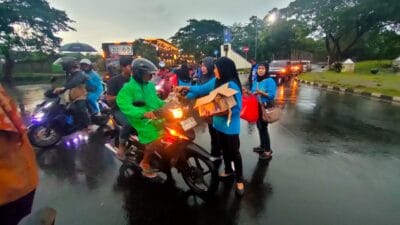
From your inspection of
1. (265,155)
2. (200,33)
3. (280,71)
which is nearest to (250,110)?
(265,155)

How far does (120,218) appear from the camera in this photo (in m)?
3.30

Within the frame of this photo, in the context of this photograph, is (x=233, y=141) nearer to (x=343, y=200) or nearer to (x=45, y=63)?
(x=343, y=200)

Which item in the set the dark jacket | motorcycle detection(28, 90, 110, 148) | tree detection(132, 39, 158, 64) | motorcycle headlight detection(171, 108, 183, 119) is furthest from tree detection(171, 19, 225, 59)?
motorcycle headlight detection(171, 108, 183, 119)

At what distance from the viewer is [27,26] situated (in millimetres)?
29906

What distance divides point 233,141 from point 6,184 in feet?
9.04

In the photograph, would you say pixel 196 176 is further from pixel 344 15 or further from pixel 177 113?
pixel 344 15

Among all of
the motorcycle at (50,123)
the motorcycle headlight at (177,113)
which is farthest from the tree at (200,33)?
the motorcycle headlight at (177,113)

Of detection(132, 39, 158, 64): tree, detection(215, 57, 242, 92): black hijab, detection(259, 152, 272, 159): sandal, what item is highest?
detection(132, 39, 158, 64): tree

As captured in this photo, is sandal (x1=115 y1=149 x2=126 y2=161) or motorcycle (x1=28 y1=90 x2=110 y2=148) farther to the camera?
motorcycle (x1=28 y1=90 x2=110 y2=148)

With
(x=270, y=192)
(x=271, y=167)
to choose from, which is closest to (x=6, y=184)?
(x=270, y=192)

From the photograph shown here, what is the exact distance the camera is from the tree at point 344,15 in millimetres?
34188

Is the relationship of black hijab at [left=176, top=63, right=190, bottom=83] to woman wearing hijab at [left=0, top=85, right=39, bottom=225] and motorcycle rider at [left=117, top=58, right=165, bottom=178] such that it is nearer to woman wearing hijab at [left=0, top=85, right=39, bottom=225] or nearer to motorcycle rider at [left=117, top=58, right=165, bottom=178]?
motorcycle rider at [left=117, top=58, right=165, bottom=178]

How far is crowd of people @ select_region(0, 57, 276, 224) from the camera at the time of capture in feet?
4.50

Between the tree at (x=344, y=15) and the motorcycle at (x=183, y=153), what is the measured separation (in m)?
38.1
